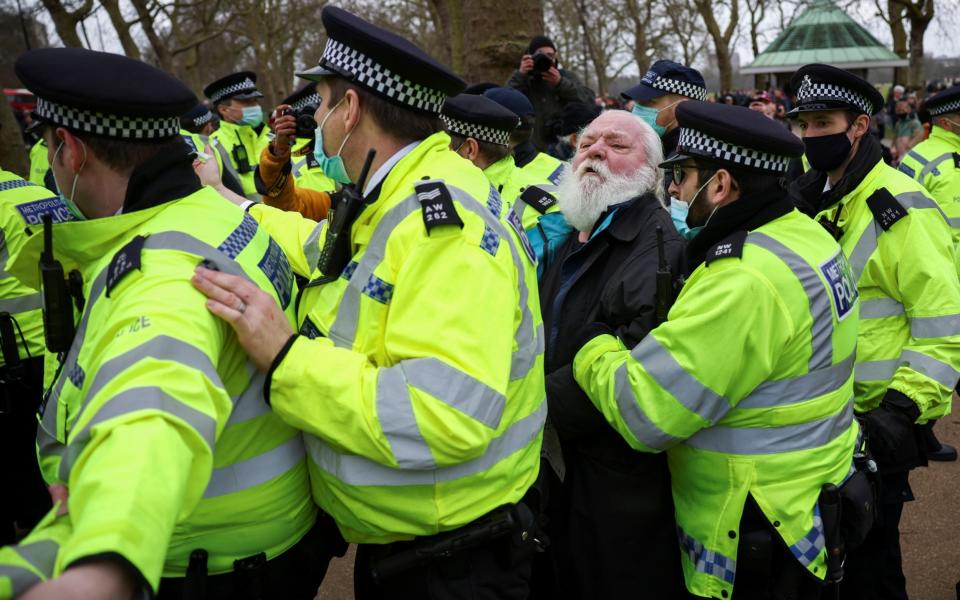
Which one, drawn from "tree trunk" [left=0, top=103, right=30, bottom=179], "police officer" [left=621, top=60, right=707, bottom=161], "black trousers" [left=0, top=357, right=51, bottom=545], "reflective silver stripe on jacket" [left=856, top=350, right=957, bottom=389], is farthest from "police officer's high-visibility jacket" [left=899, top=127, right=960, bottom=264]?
"tree trunk" [left=0, top=103, right=30, bottom=179]

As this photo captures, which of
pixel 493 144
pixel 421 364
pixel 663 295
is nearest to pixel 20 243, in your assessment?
pixel 493 144

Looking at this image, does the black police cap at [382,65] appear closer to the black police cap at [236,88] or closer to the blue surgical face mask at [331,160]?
the blue surgical face mask at [331,160]

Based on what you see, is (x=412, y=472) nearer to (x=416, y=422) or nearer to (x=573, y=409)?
(x=416, y=422)

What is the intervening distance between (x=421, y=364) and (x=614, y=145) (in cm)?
205

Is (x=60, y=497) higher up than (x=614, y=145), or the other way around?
(x=60, y=497)

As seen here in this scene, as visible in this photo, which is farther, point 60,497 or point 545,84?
point 545,84

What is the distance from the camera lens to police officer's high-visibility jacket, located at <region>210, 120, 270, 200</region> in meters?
7.90

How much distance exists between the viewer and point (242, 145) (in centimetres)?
838

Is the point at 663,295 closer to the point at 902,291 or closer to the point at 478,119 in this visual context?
the point at 902,291

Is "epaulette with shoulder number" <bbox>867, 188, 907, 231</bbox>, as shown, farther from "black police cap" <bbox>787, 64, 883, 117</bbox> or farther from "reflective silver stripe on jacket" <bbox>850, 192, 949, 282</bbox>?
"black police cap" <bbox>787, 64, 883, 117</bbox>

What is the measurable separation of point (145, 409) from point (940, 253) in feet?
10.7

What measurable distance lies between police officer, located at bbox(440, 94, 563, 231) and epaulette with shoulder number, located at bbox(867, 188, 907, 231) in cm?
170

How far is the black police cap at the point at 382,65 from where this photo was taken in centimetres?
206

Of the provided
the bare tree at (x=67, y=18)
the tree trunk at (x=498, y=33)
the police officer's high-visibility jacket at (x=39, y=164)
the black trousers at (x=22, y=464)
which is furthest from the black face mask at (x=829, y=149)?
the bare tree at (x=67, y=18)
